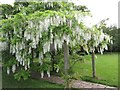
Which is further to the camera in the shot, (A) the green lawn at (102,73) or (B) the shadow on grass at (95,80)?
(A) the green lawn at (102,73)

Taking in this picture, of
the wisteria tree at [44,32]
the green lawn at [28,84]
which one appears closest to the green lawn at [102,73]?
the green lawn at [28,84]

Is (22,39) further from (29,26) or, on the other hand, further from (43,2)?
(43,2)

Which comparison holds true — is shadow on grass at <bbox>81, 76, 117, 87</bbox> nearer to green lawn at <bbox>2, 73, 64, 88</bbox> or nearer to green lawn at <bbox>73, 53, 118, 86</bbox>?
green lawn at <bbox>73, 53, 118, 86</bbox>

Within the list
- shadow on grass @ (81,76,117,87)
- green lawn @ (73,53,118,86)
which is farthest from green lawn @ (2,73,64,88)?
green lawn @ (73,53,118,86)

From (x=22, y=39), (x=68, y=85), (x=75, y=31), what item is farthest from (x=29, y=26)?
(x=68, y=85)

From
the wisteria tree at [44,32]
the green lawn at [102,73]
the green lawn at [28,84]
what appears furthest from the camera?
the green lawn at [102,73]

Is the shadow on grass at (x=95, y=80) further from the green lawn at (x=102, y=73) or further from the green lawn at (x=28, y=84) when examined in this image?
the green lawn at (x=28, y=84)

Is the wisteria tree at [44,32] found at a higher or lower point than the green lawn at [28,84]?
higher

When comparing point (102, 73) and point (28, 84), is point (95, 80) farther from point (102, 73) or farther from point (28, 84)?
point (28, 84)

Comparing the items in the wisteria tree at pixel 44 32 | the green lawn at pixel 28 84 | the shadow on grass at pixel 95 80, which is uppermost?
the wisteria tree at pixel 44 32

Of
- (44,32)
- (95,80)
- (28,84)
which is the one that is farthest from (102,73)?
(44,32)

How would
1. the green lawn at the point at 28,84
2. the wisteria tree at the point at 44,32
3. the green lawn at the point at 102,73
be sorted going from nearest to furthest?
1. the wisteria tree at the point at 44,32
2. the green lawn at the point at 28,84
3. the green lawn at the point at 102,73

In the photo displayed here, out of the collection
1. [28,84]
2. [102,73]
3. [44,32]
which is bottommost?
[28,84]

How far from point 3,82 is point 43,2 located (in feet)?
10.3
